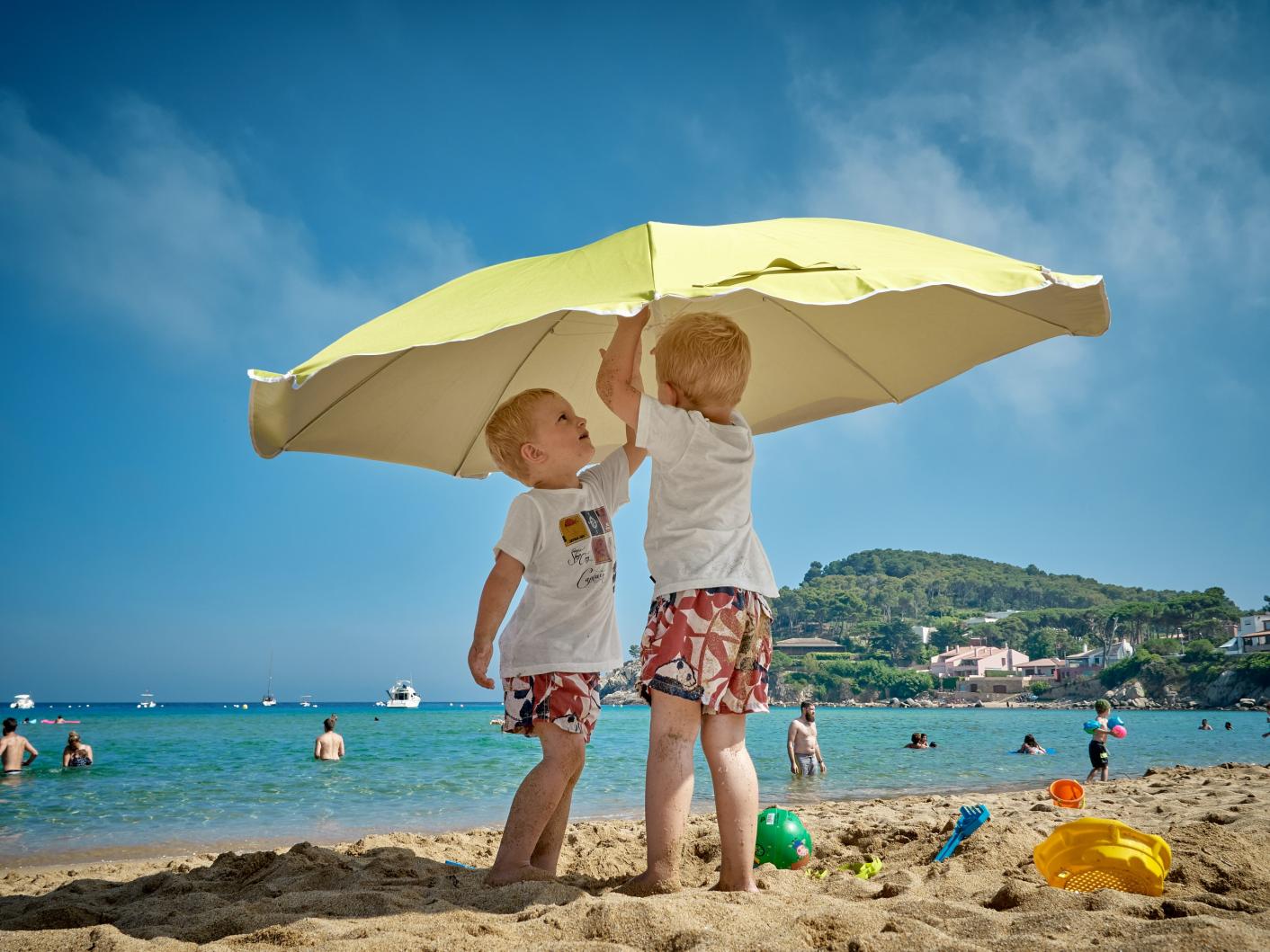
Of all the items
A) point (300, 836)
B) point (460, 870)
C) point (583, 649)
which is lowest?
point (300, 836)

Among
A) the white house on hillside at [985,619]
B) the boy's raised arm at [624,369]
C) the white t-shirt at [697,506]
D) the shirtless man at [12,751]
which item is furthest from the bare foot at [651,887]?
the white house on hillside at [985,619]

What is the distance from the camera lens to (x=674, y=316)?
3.20 metres

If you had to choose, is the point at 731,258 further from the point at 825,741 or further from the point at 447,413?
the point at 825,741

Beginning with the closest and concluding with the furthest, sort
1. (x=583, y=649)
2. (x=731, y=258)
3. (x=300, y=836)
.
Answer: (x=731, y=258) < (x=583, y=649) < (x=300, y=836)

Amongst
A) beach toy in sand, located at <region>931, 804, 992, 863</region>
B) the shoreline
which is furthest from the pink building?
beach toy in sand, located at <region>931, 804, 992, 863</region>

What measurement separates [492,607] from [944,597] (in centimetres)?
17795

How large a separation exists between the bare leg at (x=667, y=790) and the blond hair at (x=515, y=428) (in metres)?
1.11

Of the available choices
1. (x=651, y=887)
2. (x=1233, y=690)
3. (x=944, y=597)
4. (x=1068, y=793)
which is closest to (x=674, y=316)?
(x=651, y=887)

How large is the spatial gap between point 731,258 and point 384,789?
41.6 ft

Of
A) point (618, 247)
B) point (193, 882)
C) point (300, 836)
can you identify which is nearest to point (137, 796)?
point (300, 836)

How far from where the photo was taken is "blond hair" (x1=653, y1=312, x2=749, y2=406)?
2750mm

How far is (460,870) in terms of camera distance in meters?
3.55

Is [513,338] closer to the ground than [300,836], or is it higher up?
higher up

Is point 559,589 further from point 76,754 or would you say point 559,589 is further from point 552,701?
point 76,754
